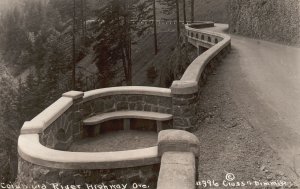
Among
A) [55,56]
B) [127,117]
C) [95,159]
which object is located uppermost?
[95,159]

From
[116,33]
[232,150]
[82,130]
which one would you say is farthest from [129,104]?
[116,33]

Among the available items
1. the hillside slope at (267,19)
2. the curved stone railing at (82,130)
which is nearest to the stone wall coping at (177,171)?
the curved stone railing at (82,130)

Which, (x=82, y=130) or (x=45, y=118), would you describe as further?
(x=82, y=130)

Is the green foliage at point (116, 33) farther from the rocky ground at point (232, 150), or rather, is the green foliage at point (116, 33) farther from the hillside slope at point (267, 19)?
the rocky ground at point (232, 150)

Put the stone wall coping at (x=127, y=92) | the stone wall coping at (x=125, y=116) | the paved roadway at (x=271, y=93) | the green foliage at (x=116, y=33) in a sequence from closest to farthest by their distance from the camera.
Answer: the paved roadway at (x=271, y=93), the stone wall coping at (x=125, y=116), the stone wall coping at (x=127, y=92), the green foliage at (x=116, y=33)

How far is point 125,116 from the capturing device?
31.9ft

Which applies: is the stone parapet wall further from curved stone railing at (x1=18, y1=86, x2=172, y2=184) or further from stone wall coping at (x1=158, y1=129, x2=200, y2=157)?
stone wall coping at (x1=158, y1=129, x2=200, y2=157)

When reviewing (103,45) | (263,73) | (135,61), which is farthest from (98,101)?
(135,61)

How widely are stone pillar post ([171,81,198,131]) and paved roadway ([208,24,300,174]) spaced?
1.33m

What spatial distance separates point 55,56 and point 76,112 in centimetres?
3650

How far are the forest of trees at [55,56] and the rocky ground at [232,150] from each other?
67.8 ft

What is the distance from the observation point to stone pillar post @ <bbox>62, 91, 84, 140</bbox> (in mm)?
8852

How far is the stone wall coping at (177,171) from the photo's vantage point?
4219 mm

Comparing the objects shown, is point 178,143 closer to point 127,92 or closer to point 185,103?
point 185,103
